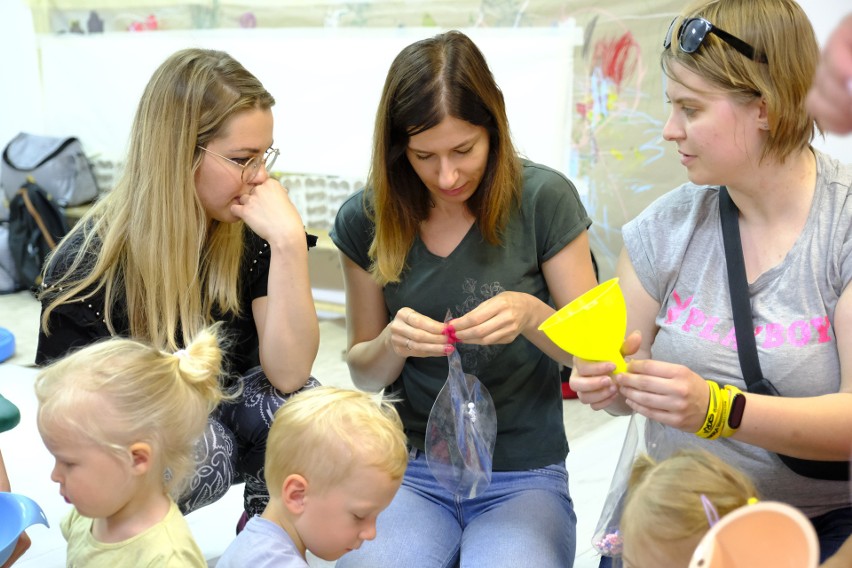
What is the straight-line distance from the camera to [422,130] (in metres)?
1.82

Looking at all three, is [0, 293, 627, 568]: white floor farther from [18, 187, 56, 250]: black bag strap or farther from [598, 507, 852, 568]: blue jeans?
[18, 187, 56, 250]: black bag strap

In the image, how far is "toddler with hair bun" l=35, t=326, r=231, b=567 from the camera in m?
1.52

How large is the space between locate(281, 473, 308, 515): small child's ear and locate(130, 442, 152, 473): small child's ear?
0.24 m

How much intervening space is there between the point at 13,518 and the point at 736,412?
1.33 m

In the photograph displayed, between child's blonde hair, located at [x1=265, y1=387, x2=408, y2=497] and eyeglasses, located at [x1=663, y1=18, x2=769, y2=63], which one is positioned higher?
eyeglasses, located at [x1=663, y1=18, x2=769, y2=63]

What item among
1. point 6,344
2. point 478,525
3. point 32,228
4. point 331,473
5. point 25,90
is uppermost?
point 331,473

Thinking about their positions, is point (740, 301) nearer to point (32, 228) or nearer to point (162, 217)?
point (162, 217)

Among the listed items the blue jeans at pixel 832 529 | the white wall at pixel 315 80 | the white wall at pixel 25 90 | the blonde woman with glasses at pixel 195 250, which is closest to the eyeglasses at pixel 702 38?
the blue jeans at pixel 832 529

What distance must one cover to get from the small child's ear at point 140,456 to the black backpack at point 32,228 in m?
3.93

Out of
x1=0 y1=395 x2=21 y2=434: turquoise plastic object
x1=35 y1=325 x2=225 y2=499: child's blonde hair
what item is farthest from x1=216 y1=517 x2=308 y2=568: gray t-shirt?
x1=0 y1=395 x2=21 y2=434: turquoise plastic object

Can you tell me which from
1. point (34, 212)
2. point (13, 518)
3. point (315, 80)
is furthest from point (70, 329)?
point (34, 212)

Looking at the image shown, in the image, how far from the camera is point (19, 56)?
19.4ft

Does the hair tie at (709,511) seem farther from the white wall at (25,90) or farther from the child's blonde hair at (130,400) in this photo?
the white wall at (25,90)

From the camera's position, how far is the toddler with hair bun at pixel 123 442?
1.52 meters
